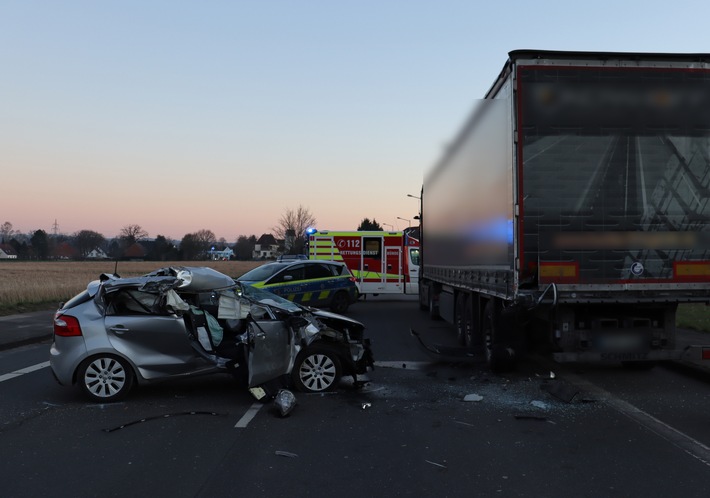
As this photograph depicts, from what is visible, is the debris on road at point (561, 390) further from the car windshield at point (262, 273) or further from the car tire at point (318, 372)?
the car windshield at point (262, 273)

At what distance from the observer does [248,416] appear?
6.75 meters

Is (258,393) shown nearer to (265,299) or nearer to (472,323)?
(265,299)

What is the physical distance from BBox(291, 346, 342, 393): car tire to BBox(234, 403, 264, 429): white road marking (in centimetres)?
68

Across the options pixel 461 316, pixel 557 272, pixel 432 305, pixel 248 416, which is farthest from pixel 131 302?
pixel 432 305

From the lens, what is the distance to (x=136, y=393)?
7863mm

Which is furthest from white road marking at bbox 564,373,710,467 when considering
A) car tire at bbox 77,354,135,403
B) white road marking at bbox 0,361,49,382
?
white road marking at bbox 0,361,49,382

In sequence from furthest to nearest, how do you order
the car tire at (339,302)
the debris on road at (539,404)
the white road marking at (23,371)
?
the car tire at (339,302), the white road marking at (23,371), the debris on road at (539,404)

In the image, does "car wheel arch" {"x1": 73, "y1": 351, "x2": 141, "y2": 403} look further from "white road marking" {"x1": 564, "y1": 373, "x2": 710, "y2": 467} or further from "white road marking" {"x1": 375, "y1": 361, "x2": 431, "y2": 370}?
"white road marking" {"x1": 564, "y1": 373, "x2": 710, "y2": 467}

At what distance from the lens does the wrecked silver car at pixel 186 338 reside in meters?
7.26

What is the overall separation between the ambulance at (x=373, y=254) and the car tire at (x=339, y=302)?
14.3 feet

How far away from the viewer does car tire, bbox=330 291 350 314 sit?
18.7m

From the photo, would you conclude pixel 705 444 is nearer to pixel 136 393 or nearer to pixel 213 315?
pixel 213 315

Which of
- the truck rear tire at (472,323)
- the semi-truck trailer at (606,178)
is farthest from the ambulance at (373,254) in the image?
the semi-truck trailer at (606,178)

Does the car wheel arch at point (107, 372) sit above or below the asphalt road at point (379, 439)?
above
